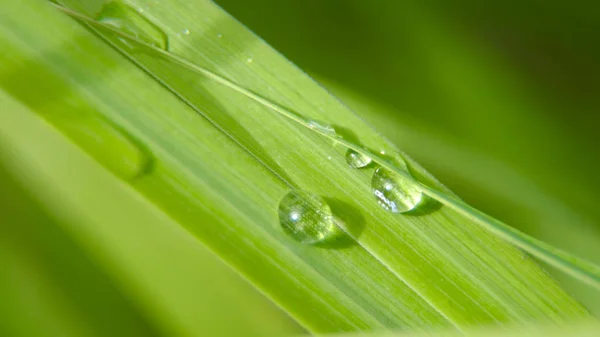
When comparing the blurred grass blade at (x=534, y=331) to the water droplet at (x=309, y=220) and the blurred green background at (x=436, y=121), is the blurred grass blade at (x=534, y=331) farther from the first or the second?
the blurred green background at (x=436, y=121)

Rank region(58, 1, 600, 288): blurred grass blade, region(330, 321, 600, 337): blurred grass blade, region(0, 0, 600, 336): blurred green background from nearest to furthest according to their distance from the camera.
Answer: region(58, 1, 600, 288): blurred grass blade → region(330, 321, 600, 337): blurred grass blade → region(0, 0, 600, 336): blurred green background

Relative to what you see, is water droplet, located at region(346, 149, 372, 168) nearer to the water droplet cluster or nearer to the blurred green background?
the water droplet cluster

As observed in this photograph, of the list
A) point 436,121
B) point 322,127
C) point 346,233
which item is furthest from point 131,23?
point 436,121

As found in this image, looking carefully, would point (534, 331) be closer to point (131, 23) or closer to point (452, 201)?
point (452, 201)

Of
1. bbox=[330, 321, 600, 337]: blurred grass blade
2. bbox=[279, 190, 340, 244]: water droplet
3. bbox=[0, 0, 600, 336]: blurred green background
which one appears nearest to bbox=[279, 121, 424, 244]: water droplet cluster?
bbox=[279, 190, 340, 244]: water droplet

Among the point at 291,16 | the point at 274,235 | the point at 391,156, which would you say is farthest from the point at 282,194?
the point at 291,16

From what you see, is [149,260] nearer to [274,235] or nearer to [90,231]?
[90,231]
